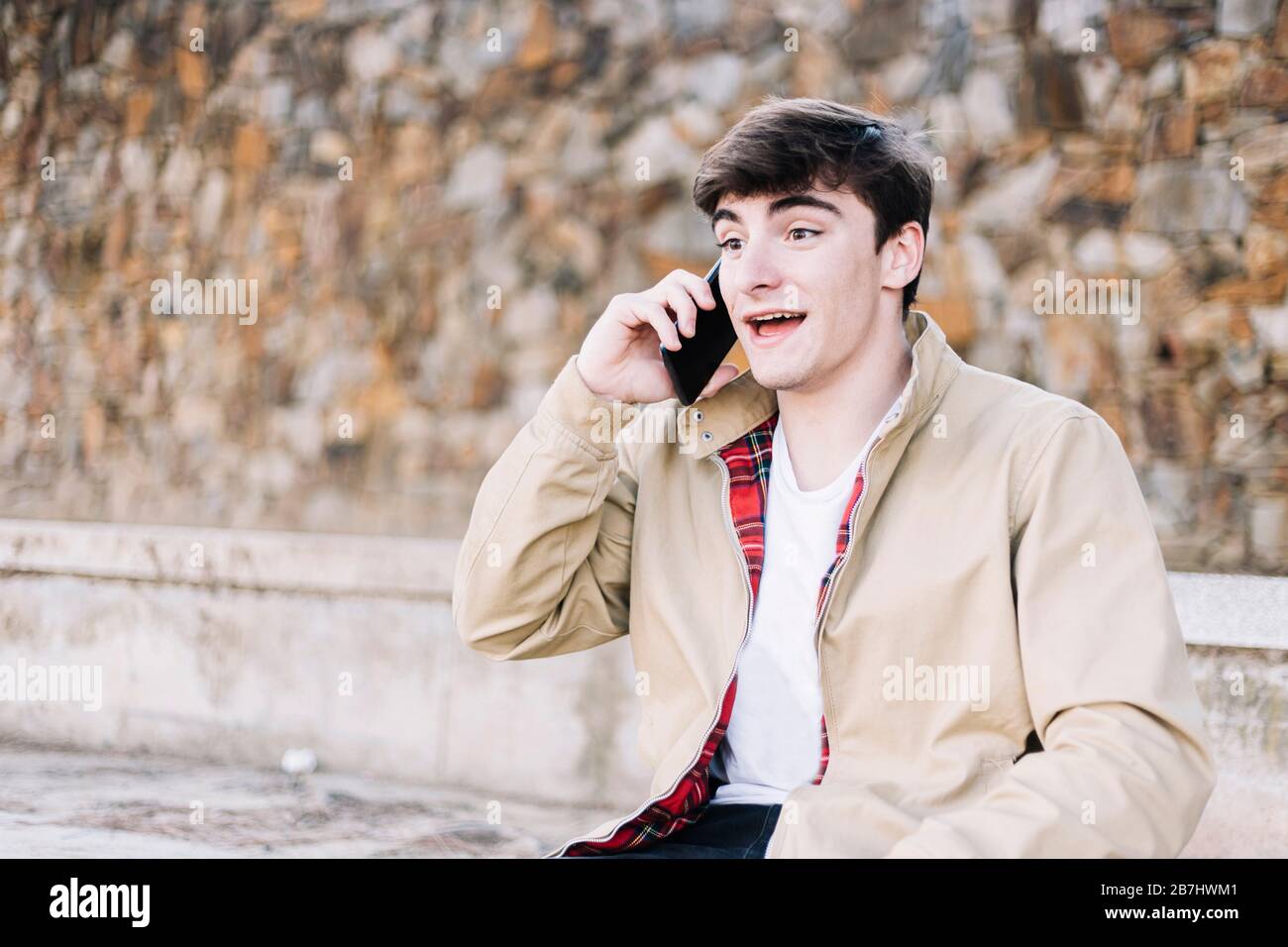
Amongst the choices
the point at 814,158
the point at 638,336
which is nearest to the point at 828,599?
the point at 638,336

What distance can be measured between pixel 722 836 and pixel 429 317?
4.12m

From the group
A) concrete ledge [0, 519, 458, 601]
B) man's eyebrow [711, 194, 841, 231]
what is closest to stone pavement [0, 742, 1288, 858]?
concrete ledge [0, 519, 458, 601]

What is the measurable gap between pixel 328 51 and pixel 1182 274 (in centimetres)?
394

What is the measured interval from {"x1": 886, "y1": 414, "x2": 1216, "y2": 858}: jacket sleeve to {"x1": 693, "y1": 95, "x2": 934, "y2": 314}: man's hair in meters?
0.61

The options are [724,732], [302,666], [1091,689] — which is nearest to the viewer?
[1091,689]

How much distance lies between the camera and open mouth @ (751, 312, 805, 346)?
2.50m

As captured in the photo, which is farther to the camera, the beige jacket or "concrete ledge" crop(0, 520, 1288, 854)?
"concrete ledge" crop(0, 520, 1288, 854)

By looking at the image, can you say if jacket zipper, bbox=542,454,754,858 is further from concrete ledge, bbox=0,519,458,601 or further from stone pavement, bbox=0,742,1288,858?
concrete ledge, bbox=0,519,458,601

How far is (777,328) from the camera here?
2518 mm

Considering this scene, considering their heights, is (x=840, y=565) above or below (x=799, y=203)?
below

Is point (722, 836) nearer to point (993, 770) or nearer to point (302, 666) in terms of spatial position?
point (993, 770)

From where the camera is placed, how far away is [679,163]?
18.5ft

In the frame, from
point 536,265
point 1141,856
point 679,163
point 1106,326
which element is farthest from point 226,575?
point 1141,856

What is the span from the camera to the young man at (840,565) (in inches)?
77.7
